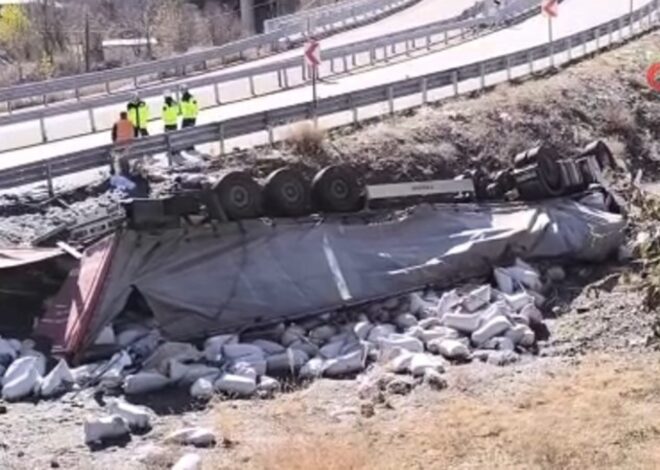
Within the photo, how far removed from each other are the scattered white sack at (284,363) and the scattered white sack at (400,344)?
1.00 meters

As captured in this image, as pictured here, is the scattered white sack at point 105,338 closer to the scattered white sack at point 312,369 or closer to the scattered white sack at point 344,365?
the scattered white sack at point 312,369

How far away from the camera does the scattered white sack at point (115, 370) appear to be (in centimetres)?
1434

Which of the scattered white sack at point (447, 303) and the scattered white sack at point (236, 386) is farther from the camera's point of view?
the scattered white sack at point (447, 303)

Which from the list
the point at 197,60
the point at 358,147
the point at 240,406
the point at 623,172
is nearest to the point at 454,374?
→ the point at 240,406

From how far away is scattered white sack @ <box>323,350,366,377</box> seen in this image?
14812 millimetres

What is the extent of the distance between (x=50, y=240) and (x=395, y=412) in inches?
248

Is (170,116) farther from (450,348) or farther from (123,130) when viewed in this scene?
(450,348)

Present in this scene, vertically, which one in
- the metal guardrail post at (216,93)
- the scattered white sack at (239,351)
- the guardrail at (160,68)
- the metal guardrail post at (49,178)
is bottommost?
the scattered white sack at (239,351)

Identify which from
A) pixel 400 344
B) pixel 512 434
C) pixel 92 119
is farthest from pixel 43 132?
pixel 512 434

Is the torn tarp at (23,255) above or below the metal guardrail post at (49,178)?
below

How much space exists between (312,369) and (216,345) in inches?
56.4

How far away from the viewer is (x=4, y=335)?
1598cm

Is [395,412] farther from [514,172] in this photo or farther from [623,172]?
[623,172]

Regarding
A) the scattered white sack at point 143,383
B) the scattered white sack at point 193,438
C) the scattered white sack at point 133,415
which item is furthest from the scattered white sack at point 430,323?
the scattered white sack at point 193,438
